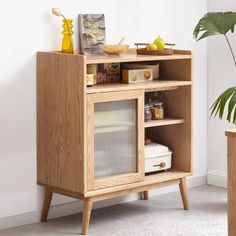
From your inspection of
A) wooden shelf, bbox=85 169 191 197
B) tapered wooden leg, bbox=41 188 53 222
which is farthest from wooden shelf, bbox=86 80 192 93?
tapered wooden leg, bbox=41 188 53 222

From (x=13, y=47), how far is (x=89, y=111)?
56 cm

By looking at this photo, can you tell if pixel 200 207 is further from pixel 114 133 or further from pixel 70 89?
pixel 70 89

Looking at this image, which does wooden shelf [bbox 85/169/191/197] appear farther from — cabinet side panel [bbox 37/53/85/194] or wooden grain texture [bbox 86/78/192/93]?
wooden grain texture [bbox 86/78/192/93]

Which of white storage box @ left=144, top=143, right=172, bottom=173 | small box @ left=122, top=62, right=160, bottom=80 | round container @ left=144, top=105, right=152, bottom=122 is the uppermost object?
small box @ left=122, top=62, right=160, bottom=80

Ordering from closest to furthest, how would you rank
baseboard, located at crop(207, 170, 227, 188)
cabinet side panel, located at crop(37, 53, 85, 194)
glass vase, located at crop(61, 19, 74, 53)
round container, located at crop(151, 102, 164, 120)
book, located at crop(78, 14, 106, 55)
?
cabinet side panel, located at crop(37, 53, 85, 194)
glass vase, located at crop(61, 19, 74, 53)
book, located at crop(78, 14, 106, 55)
round container, located at crop(151, 102, 164, 120)
baseboard, located at crop(207, 170, 227, 188)

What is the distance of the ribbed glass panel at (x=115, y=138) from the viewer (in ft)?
12.0

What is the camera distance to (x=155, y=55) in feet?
13.1

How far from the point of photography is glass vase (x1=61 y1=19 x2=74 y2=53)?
378cm

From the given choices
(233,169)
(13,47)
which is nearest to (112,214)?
(13,47)

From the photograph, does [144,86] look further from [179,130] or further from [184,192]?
[184,192]

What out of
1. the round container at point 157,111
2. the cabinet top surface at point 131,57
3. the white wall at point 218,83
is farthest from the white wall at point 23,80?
the white wall at point 218,83

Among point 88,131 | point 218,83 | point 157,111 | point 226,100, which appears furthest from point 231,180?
point 218,83

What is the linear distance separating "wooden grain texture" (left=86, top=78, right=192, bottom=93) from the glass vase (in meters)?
0.27

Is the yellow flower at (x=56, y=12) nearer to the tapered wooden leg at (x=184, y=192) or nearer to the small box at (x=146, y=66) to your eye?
the small box at (x=146, y=66)
